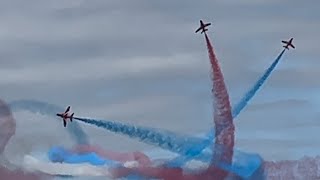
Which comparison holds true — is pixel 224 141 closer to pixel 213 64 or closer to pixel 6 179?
pixel 213 64

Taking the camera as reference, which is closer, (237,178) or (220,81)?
(220,81)

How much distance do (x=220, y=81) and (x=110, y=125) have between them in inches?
284

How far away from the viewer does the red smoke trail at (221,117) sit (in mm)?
79938

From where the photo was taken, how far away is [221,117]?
268ft

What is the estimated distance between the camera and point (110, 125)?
83375mm

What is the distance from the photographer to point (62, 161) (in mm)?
87812

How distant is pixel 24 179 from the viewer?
291 ft

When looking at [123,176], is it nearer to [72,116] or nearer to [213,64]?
[72,116]

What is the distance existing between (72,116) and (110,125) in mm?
2586

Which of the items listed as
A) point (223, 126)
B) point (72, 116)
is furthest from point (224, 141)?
point (72, 116)

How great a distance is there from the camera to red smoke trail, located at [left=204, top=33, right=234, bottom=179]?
79938mm

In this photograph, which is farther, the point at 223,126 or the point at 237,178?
the point at 237,178

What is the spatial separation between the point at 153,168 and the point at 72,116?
241 inches

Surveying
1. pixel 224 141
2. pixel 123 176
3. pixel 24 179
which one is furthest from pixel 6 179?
pixel 224 141
